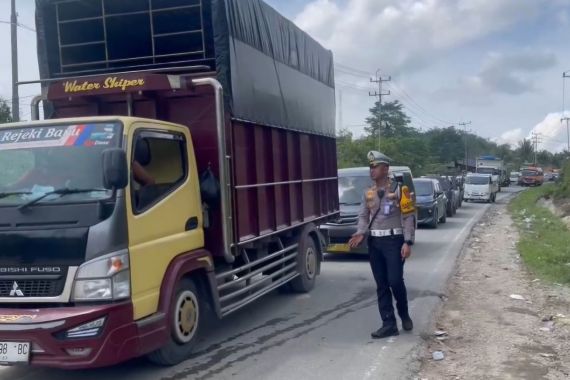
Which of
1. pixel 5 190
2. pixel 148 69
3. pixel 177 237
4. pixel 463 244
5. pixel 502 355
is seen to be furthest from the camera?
pixel 463 244

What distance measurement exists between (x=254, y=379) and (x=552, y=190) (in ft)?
118

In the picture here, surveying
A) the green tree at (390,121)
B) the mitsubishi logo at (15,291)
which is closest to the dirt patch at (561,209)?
the mitsubishi logo at (15,291)

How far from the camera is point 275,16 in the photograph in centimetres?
902

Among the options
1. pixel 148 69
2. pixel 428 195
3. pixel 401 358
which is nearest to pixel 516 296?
pixel 401 358

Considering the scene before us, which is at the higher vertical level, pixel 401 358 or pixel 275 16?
pixel 275 16

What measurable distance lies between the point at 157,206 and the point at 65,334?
1.39 metres

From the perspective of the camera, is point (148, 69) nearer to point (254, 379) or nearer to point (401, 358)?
point (254, 379)

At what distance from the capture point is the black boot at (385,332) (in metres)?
7.11

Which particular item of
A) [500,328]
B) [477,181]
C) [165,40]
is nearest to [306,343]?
[500,328]

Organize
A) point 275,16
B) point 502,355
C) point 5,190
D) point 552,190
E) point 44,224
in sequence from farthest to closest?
point 552,190 → point 275,16 → point 502,355 → point 5,190 → point 44,224

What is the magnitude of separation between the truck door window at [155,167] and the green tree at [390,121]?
60.1 meters

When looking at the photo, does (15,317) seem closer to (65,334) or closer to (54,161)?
(65,334)

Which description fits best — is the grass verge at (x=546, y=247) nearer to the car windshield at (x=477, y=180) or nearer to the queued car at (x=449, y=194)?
the queued car at (x=449, y=194)

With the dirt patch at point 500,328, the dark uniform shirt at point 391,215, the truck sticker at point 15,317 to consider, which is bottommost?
the dirt patch at point 500,328
